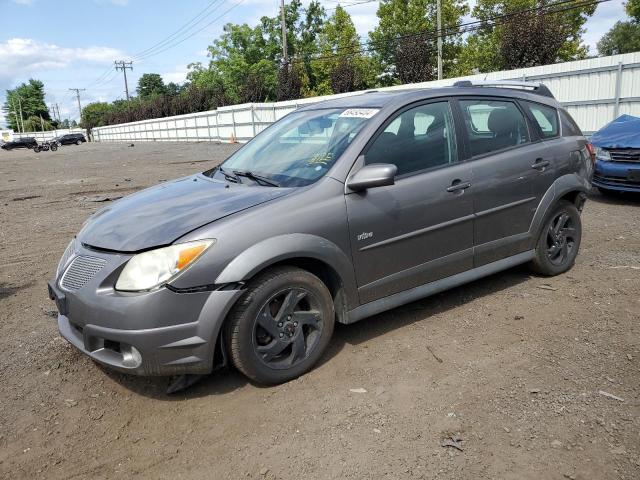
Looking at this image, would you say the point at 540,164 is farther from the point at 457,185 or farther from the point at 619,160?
the point at 619,160

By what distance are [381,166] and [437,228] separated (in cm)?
77

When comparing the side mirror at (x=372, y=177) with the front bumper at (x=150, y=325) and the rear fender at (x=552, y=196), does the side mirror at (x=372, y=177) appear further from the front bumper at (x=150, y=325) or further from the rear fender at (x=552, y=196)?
the rear fender at (x=552, y=196)

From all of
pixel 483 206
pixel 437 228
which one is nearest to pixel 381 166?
pixel 437 228

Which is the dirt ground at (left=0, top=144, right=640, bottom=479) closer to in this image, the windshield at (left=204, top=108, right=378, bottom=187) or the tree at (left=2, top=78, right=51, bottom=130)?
the windshield at (left=204, top=108, right=378, bottom=187)

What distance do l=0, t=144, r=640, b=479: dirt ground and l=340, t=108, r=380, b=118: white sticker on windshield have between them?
1617 mm

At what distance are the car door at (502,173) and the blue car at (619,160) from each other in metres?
4.36

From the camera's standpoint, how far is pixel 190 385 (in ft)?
10.6

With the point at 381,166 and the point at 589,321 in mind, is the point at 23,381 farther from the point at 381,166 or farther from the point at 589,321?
the point at 589,321

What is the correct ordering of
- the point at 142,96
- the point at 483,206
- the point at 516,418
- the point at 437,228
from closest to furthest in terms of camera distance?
the point at 516,418, the point at 437,228, the point at 483,206, the point at 142,96

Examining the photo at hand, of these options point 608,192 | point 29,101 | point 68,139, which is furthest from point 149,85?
point 608,192

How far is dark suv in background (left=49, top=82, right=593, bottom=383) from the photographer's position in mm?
2889

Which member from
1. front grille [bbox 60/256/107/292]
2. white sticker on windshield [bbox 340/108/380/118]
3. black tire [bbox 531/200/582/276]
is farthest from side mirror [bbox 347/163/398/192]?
black tire [bbox 531/200/582/276]

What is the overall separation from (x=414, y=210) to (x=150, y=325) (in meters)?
1.94

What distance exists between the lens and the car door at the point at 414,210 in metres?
3.49
